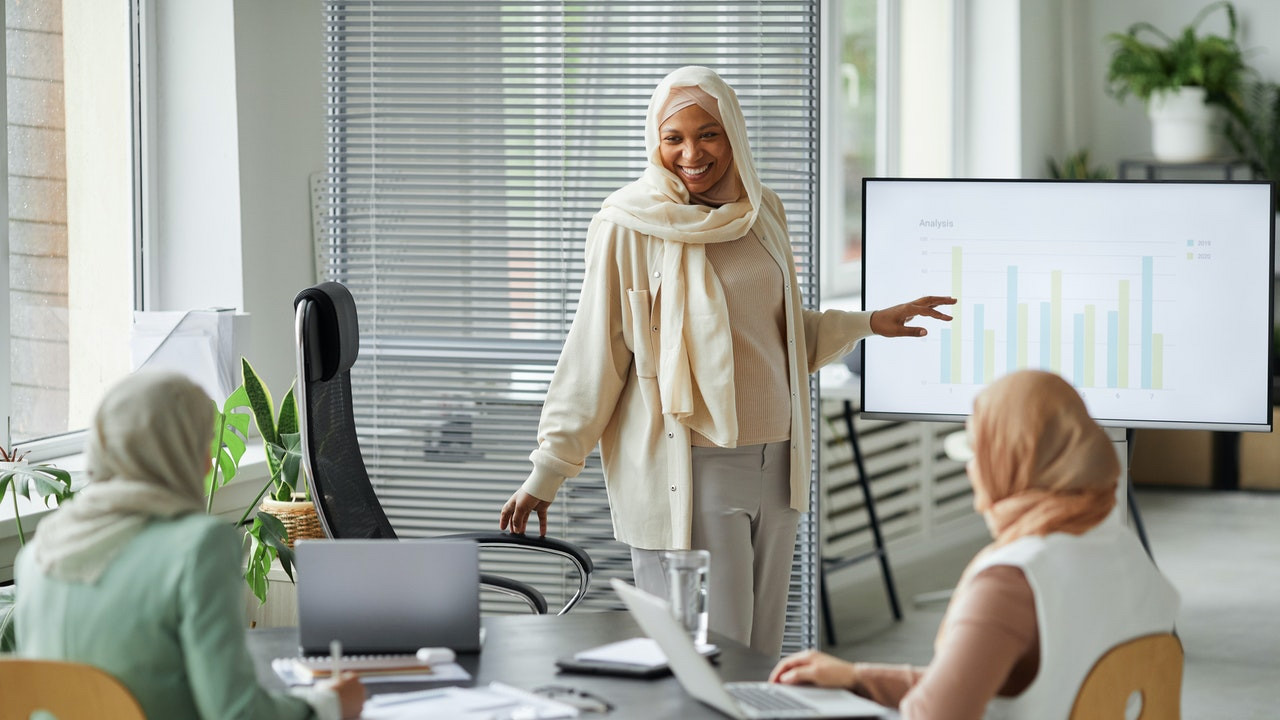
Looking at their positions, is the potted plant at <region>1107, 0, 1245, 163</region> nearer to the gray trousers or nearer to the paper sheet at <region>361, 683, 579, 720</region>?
the gray trousers

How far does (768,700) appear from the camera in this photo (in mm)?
1614

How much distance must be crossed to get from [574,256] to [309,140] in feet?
3.31

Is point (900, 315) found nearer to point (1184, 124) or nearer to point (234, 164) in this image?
point (234, 164)

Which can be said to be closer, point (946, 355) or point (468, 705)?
point (468, 705)

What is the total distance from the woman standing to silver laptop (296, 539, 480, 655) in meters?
0.78

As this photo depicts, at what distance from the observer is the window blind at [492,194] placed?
340cm

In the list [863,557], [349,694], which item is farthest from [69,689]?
[863,557]

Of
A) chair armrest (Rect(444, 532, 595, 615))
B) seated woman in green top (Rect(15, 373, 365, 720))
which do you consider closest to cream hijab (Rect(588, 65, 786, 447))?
chair armrest (Rect(444, 532, 595, 615))

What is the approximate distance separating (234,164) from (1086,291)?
7.53 feet

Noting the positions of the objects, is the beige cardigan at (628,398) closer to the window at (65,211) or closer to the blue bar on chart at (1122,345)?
the blue bar on chart at (1122,345)

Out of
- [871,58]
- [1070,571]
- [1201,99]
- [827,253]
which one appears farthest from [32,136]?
[1201,99]

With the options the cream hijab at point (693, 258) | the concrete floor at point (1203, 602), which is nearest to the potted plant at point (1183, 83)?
the concrete floor at point (1203, 602)

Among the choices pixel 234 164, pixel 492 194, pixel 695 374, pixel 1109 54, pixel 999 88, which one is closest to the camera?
pixel 695 374

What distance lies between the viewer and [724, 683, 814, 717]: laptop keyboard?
157 cm
